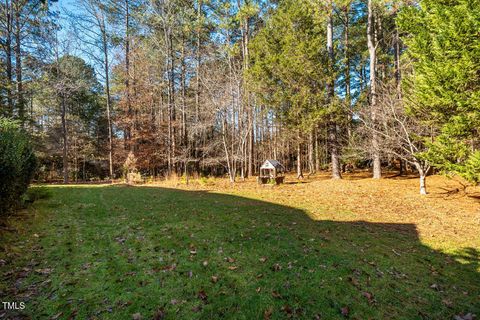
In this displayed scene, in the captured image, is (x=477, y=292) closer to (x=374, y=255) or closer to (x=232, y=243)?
(x=374, y=255)

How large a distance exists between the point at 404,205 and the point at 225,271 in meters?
8.18

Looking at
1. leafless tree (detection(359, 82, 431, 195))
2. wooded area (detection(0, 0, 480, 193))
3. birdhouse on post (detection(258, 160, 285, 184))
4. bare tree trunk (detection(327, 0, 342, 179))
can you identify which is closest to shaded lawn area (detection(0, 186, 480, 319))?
wooded area (detection(0, 0, 480, 193))

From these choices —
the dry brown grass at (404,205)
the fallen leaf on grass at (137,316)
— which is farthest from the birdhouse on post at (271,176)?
the fallen leaf on grass at (137,316)

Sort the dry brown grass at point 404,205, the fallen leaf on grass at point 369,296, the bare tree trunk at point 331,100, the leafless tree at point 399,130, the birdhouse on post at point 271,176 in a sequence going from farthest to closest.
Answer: the bare tree trunk at point 331,100
the birdhouse on post at point 271,176
the leafless tree at point 399,130
the dry brown grass at point 404,205
the fallen leaf on grass at point 369,296

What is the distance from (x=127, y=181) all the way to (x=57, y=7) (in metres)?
13.2

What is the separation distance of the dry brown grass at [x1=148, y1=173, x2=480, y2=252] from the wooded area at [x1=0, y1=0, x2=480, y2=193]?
1.31 metres

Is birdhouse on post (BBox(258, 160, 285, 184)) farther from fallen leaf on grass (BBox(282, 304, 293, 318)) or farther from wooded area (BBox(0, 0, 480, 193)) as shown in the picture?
fallen leaf on grass (BBox(282, 304, 293, 318))

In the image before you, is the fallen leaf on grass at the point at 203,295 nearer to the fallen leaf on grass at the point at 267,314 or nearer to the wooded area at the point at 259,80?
the fallen leaf on grass at the point at 267,314

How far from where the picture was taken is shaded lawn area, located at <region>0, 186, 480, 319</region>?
2936 millimetres

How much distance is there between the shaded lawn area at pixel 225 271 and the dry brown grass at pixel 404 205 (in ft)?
2.64

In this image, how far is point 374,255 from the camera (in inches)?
185

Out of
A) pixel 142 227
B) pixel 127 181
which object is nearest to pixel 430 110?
pixel 142 227

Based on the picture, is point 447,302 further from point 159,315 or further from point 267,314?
point 159,315

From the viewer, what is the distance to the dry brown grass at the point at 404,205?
20.6 feet
